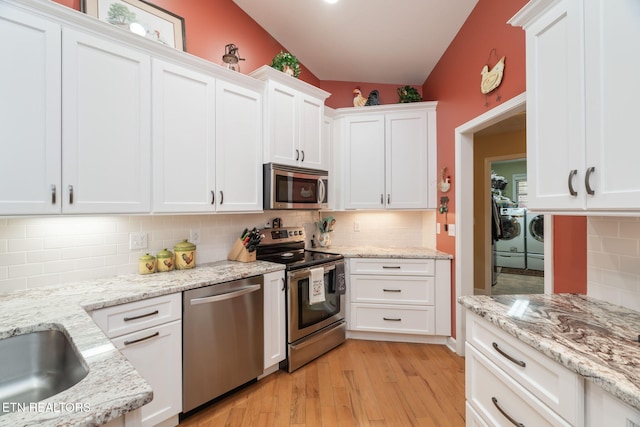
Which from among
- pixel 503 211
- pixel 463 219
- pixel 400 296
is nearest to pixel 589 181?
pixel 463 219

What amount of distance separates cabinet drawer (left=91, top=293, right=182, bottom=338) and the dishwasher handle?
0.12m

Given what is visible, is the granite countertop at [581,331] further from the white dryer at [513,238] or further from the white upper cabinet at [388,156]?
the white dryer at [513,238]

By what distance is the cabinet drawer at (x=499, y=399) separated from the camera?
1.01 metres

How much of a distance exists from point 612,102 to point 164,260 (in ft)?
8.18

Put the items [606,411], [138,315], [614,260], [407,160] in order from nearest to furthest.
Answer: [606,411], [614,260], [138,315], [407,160]

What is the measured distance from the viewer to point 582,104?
109cm

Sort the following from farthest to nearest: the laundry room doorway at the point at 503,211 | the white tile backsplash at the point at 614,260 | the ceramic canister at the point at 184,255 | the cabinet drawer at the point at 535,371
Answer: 1. the laundry room doorway at the point at 503,211
2. the ceramic canister at the point at 184,255
3. the white tile backsplash at the point at 614,260
4. the cabinet drawer at the point at 535,371

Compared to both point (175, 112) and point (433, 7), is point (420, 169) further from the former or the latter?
point (175, 112)

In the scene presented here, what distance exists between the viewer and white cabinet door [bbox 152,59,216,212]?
1.88 metres

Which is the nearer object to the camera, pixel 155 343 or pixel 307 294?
pixel 155 343

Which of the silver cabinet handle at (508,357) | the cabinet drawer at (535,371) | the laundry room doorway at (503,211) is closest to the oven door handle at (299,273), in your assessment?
the cabinet drawer at (535,371)

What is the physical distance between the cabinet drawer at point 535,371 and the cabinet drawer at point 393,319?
163cm

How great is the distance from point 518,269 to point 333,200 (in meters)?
5.45

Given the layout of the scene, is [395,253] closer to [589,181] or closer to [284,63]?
[589,181]
